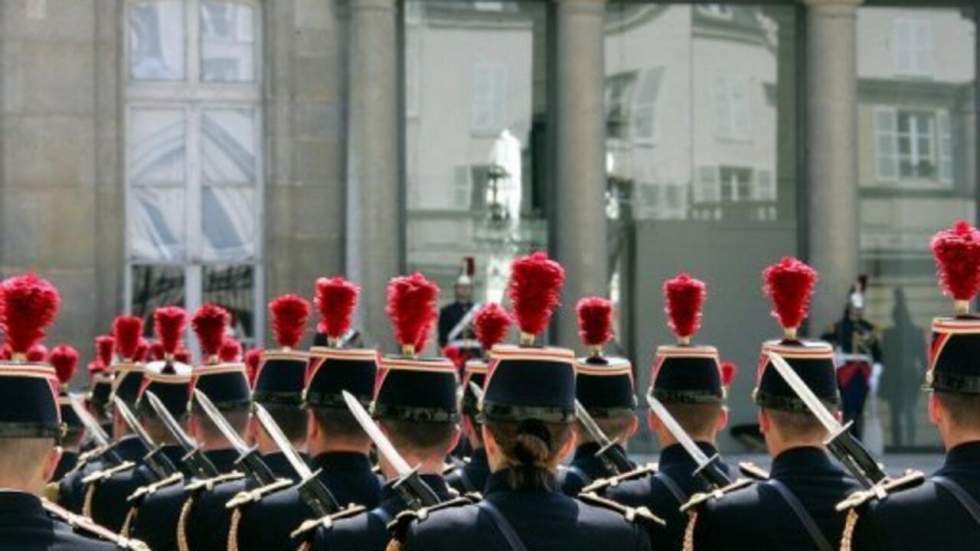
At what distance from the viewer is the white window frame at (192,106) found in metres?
28.2

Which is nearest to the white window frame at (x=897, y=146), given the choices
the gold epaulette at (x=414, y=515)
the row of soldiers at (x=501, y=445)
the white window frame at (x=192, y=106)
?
the white window frame at (x=192, y=106)

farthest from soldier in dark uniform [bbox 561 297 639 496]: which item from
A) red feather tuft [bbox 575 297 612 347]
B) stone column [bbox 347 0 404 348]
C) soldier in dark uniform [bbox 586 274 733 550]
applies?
stone column [bbox 347 0 404 348]

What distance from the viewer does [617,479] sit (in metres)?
9.13

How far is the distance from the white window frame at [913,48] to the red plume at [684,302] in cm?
2021

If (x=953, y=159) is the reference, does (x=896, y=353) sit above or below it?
below

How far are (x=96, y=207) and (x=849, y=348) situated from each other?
25.6 feet

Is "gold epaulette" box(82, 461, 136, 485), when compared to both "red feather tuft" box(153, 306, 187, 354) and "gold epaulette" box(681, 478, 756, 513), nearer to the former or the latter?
"red feather tuft" box(153, 306, 187, 354)

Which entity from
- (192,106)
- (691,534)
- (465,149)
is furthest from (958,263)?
(192,106)

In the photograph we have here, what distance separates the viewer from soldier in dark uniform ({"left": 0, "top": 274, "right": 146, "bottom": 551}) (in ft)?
19.7

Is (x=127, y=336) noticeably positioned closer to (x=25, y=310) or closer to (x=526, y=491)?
(x=25, y=310)

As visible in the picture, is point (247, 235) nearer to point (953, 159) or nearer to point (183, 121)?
point (183, 121)

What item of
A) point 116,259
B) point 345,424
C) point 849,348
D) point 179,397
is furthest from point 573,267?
point 345,424

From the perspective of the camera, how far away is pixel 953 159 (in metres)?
29.8

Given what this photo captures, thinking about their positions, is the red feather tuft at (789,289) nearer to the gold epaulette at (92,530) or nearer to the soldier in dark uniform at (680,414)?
the soldier in dark uniform at (680,414)
